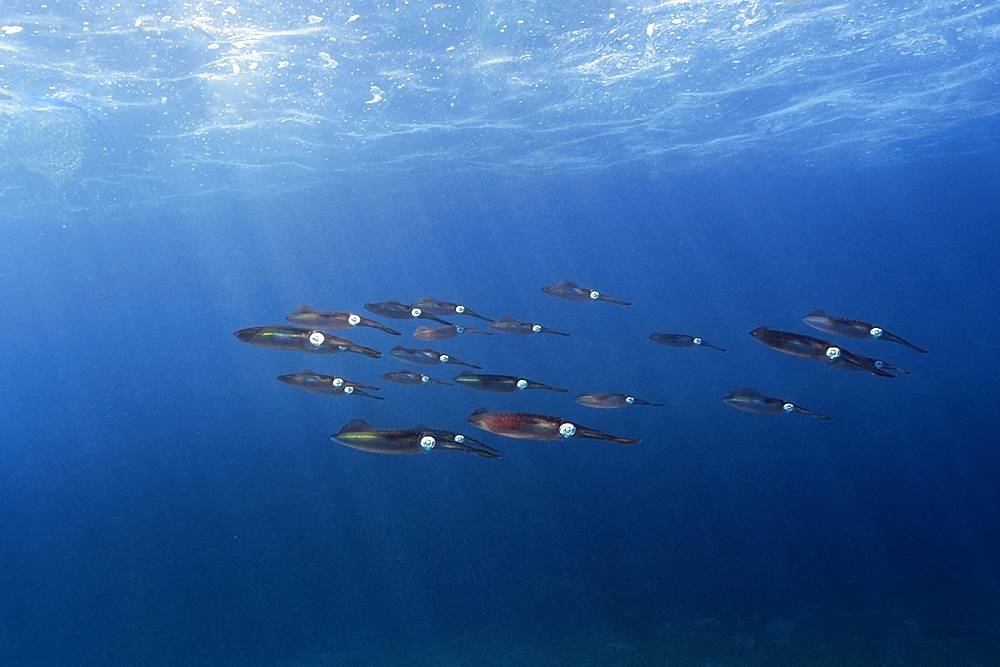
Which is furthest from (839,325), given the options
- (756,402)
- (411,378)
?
(411,378)

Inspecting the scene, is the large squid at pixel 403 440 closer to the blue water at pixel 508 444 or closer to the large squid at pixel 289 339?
the large squid at pixel 289 339

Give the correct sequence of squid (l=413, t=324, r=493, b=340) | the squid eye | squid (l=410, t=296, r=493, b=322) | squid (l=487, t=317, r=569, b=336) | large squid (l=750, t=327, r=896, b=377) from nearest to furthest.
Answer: the squid eye < large squid (l=750, t=327, r=896, b=377) < squid (l=410, t=296, r=493, b=322) < squid (l=413, t=324, r=493, b=340) < squid (l=487, t=317, r=569, b=336)

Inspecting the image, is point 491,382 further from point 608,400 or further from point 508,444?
point 508,444

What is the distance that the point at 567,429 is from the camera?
3.16m

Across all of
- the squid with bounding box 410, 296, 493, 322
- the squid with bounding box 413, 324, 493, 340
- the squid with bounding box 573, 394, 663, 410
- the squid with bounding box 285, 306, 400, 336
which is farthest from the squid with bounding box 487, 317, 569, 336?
the squid with bounding box 285, 306, 400, 336

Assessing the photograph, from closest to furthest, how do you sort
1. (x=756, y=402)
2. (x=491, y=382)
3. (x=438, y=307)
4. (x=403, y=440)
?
(x=403, y=440) → (x=491, y=382) → (x=756, y=402) → (x=438, y=307)

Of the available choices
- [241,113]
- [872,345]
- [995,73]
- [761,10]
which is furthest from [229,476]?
[995,73]

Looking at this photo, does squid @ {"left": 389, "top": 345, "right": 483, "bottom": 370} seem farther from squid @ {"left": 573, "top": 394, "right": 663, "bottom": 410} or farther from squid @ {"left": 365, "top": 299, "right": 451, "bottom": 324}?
squid @ {"left": 573, "top": 394, "right": 663, "bottom": 410}

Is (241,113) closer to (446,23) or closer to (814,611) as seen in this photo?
(446,23)

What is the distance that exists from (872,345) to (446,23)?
21529 mm

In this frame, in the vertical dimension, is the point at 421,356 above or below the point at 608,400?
above

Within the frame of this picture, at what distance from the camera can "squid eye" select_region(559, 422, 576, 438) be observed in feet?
10.3

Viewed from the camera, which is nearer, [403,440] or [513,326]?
[403,440]

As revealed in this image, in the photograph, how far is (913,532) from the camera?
1180 centimetres
